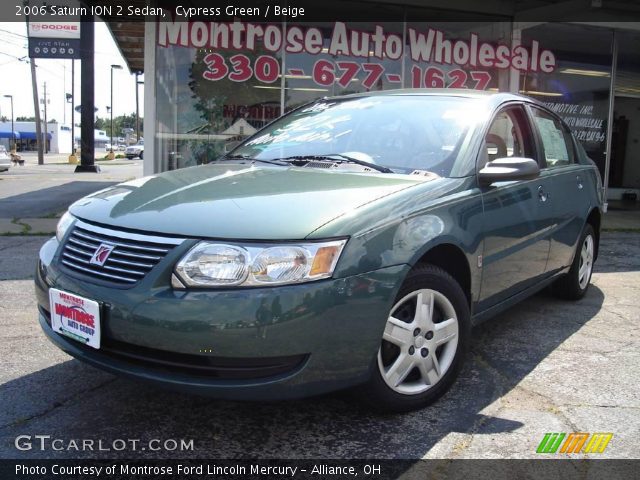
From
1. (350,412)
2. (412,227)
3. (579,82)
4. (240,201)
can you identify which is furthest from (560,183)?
(579,82)

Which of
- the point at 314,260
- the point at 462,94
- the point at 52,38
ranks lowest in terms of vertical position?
the point at 314,260

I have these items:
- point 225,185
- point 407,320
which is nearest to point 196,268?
point 225,185

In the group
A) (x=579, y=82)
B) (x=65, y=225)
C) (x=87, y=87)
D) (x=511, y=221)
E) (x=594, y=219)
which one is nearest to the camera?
(x=65, y=225)

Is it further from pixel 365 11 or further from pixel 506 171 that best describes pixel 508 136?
pixel 365 11

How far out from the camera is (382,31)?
34.0 ft

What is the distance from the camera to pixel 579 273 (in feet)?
15.5

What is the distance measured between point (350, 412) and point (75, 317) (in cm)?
127

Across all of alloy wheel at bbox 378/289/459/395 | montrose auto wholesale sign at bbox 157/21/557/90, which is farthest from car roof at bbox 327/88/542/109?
montrose auto wholesale sign at bbox 157/21/557/90

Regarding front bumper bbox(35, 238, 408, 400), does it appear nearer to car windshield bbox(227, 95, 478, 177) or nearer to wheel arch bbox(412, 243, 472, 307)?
wheel arch bbox(412, 243, 472, 307)

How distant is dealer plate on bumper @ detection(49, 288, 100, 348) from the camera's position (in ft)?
7.70

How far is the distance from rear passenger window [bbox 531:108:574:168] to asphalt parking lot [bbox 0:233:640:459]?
50.1 inches

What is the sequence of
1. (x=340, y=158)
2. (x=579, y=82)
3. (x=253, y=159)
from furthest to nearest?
(x=579, y=82) → (x=253, y=159) → (x=340, y=158)

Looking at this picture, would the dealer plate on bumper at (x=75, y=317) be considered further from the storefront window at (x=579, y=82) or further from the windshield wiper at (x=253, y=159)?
the storefront window at (x=579, y=82)

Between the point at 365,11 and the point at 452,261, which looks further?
the point at 365,11
